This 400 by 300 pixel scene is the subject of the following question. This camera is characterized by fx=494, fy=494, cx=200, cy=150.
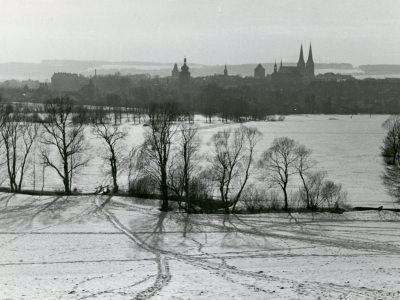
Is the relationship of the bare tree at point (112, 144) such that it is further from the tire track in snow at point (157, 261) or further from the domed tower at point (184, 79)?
the domed tower at point (184, 79)

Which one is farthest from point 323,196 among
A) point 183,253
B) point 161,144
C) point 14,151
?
point 14,151

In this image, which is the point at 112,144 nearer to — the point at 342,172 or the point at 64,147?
the point at 64,147

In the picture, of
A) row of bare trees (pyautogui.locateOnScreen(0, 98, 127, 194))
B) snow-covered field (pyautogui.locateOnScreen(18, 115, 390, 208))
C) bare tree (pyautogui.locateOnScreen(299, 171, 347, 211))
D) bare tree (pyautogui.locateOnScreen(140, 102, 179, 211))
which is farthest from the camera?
row of bare trees (pyautogui.locateOnScreen(0, 98, 127, 194))

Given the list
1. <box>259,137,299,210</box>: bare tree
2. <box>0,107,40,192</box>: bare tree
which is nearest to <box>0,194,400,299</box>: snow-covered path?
<box>259,137,299,210</box>: bare tree

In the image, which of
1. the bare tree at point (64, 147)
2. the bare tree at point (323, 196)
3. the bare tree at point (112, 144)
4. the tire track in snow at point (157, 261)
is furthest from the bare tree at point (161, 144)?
the bare tree at point (323, 196)

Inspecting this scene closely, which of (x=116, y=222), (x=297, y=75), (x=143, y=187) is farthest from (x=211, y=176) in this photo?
(x=297, y=75)

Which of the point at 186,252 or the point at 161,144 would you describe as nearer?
the point at 186,252

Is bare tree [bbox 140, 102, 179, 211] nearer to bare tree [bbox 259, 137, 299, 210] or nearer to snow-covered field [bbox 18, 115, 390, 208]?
snow-covered field [bbox 18, 115, 390, 208]

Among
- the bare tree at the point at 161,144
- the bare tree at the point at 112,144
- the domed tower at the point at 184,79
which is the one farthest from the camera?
the domed tower at the point at 184,79

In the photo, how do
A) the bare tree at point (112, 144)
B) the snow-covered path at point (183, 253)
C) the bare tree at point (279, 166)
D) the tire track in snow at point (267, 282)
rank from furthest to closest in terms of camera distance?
the bare tree at point (112, 144) → the bare tree at point (279, 166) → the snow-covered path at point (183, 253) → the tire track in snow at point (267, 282)

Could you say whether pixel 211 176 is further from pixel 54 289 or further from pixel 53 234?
pixel 54 289
